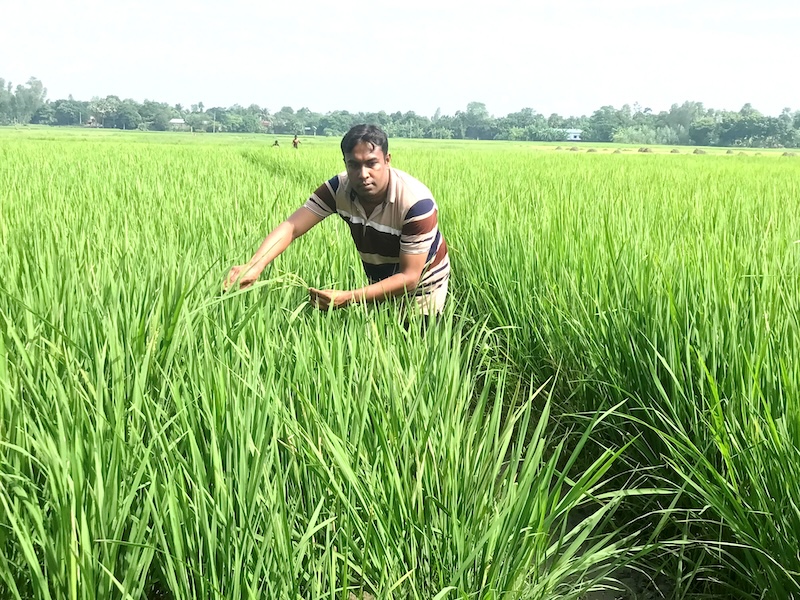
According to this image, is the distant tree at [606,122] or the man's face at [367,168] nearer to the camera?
the man's face at [367,168]

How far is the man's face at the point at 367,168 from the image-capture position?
218 cm

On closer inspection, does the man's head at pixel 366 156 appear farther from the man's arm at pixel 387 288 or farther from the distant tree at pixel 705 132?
the distant tree at pixel 705 132

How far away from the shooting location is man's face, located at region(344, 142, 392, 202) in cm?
218

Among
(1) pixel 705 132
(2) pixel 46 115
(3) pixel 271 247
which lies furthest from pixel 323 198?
(2) pixel 46 115

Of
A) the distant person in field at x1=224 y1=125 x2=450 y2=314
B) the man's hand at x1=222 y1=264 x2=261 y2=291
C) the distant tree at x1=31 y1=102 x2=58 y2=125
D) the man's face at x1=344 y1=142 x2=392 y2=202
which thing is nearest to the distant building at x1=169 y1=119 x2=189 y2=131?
the distant tree at x1=31 y1=102 x2=58 y2=125

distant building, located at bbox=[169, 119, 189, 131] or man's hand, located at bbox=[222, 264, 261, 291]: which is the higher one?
distant building, located at bbox=[169, 119, 189, 131]

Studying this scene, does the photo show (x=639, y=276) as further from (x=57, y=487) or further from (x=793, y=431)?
(x=57, y=487)

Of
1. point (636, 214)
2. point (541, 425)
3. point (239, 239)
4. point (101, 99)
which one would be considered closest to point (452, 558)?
point (541, 425)

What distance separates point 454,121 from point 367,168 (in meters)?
84.3

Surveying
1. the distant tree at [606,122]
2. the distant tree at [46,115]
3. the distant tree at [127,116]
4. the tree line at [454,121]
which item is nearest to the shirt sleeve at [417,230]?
the tree line at [454,121]

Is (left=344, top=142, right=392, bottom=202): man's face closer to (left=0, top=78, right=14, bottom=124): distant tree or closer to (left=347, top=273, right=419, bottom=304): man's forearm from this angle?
(left=347, top=273, right=419, bottom=304): man's forearm

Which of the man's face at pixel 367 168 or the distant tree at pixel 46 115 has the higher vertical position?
the distant tree at pixel 46 115

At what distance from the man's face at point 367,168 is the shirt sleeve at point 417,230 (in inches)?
5.8

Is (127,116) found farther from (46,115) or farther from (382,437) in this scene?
(382,437)
